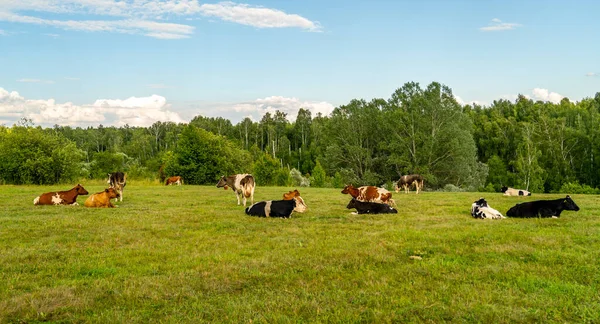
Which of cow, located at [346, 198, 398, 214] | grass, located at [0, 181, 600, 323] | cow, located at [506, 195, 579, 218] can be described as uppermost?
cow, located at [506, 195, 579, 218]

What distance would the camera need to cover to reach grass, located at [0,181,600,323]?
212 inches

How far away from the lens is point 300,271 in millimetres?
7234

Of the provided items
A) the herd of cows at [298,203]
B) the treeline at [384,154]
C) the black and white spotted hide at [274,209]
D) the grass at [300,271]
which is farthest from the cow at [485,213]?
the treeline at [384,154]

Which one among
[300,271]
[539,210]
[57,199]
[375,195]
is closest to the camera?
[300,271]

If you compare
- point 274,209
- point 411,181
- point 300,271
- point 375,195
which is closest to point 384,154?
point 411,181

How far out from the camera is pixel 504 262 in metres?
7.63

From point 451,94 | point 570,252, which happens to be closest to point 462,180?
point 451,94

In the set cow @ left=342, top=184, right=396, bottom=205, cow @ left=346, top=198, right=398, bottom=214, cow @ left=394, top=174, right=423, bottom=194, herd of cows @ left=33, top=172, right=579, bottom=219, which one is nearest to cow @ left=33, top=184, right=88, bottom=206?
herd of cows @ left=33, top=172, right=579, bottom=219

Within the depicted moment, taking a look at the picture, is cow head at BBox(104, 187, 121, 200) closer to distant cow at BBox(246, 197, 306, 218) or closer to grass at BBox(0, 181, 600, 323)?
grass at BBox(0, 181, 600, 323)

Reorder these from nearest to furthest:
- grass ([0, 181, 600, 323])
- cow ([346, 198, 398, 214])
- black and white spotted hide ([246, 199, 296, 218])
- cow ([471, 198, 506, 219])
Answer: grass ([0, 181, 600, 323])
cow ([471, 198, 506, 219])
black and white spotted hide ([246, 199, 296, 218])
cow ([346, 198, 398, 214])

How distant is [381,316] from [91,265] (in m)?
5.56

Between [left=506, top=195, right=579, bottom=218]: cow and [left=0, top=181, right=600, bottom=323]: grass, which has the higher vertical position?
[left=506, top=195, right=579, bottom=218]: cow

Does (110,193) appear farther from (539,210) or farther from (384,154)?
(384,154)

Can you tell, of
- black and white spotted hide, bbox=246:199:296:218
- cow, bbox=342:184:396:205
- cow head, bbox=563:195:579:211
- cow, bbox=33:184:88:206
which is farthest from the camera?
cow, bbox=342:184:396:205
